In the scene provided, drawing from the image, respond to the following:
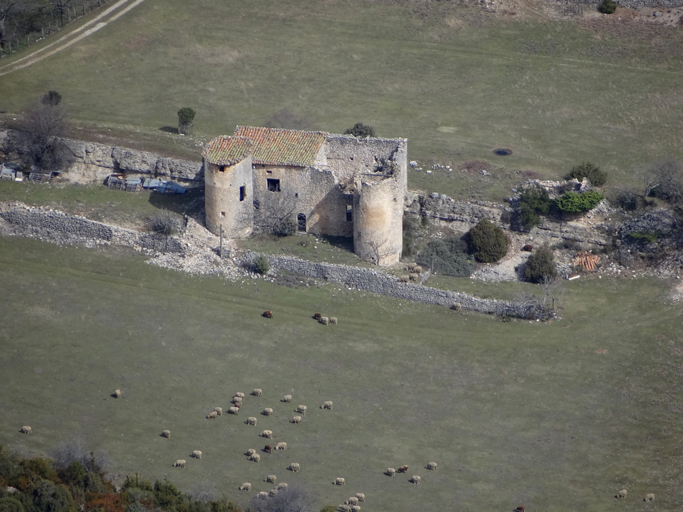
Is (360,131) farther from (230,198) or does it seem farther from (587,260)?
(587,260)

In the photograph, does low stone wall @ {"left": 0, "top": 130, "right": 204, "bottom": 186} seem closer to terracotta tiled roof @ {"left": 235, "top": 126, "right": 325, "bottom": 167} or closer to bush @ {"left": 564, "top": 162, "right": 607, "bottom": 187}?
terracotta tiled roof @ {"left": 235, "top": 126, "right": 325, "bottom": 167}

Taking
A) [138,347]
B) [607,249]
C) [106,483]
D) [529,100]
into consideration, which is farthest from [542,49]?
[106,483]

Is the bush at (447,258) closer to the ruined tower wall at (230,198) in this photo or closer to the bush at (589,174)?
the ruined tower wall at (230,198)

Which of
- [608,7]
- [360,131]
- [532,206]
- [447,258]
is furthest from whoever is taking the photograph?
[608,7]

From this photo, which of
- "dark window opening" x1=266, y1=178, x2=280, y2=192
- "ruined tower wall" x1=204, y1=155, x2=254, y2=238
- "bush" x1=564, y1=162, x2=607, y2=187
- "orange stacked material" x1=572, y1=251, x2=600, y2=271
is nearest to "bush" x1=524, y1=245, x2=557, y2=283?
"orange stacked material" x1=572, y1=251, x2=600, y2=271

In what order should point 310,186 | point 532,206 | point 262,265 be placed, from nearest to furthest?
point 262,265
point 310,186
point 532,206

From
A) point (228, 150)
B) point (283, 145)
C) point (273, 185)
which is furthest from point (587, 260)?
point (228, 150)

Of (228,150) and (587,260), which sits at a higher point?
(228,150)

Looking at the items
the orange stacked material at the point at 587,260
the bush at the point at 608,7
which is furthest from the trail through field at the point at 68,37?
the orange stacked material at the point at 587,260
